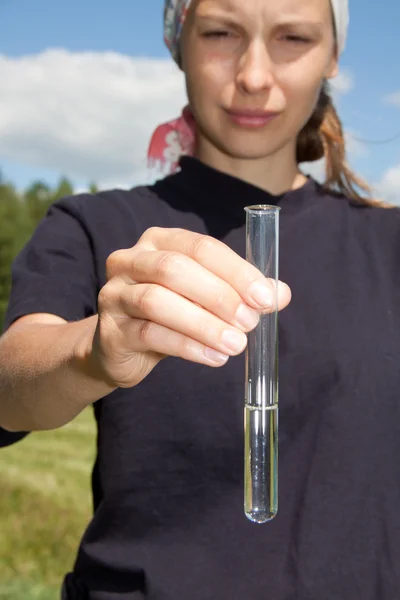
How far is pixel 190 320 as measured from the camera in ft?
3.74

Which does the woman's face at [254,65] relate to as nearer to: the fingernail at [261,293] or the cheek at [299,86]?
the cheek at [299,86]

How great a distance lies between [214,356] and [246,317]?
8cm

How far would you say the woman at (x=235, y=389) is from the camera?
185 centimetres

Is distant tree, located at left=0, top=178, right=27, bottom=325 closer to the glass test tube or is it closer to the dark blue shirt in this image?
the dark blue shirt

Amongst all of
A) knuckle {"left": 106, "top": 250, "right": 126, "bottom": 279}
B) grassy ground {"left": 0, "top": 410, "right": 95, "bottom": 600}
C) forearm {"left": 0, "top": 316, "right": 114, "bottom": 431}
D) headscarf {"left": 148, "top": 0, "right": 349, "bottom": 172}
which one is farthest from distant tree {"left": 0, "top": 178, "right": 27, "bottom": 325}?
knuckle {"left": 106, "top": 250, "right": 126, "bottom": 279}

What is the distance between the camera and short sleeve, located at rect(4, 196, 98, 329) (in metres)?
1.82

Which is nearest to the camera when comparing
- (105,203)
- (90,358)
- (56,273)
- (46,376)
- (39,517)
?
(90,358)

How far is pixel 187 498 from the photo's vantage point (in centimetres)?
191

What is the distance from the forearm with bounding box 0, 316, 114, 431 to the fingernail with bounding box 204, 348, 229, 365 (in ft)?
0.99

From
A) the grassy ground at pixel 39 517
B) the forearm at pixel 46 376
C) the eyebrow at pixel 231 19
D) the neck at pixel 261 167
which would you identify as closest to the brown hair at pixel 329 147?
the neck at pixel 261 167

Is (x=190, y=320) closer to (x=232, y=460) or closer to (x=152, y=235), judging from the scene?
(x=152, y=235)

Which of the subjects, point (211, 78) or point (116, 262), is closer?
point (116, 262)

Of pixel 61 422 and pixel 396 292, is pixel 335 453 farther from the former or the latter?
pixel 61 422

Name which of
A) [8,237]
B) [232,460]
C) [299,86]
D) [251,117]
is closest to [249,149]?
[251,117]
